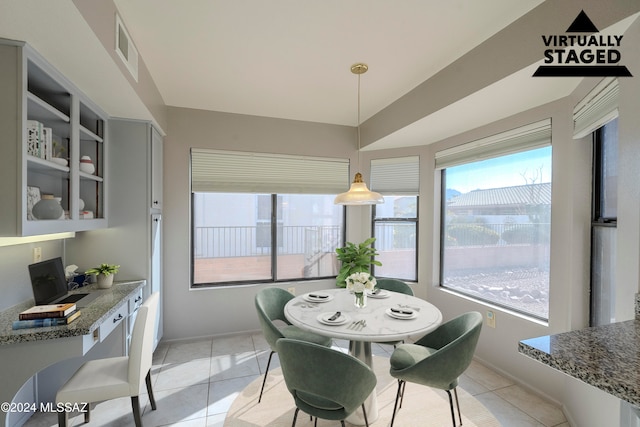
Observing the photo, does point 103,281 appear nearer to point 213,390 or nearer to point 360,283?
point 213,390

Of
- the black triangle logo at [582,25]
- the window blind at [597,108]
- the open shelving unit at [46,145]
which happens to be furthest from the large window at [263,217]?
the black triangle logo at [582,25]

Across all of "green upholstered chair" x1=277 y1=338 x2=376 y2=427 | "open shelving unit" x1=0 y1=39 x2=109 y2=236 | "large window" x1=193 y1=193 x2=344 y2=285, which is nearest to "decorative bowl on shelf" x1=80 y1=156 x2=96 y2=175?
"open shelving unit" x1=0 y1=39 x2=109 y2=236

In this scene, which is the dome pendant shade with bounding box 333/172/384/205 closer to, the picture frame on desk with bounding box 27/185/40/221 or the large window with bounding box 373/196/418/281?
the large window with bounding box 373/196/418/281

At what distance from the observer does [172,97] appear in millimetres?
3100

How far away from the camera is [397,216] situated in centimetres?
393

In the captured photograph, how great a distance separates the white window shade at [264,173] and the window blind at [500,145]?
135 centimetres

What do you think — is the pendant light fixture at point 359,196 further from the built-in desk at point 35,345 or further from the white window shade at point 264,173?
the built-in desk at point 35,345

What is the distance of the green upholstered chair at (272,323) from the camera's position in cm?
216

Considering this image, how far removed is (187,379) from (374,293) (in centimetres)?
185

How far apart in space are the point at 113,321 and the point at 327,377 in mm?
1616

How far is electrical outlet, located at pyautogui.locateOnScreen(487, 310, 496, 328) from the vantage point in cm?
277

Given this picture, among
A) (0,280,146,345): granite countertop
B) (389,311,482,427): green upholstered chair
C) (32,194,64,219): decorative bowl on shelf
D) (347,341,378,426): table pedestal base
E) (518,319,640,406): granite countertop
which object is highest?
(32,194,64,219): decorative bowl on shelf

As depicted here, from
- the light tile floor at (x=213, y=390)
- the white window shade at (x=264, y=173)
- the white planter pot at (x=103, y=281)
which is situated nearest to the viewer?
the light tile floor at (x=213, y=390)

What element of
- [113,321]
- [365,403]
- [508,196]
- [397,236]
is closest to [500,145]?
[508,196]
